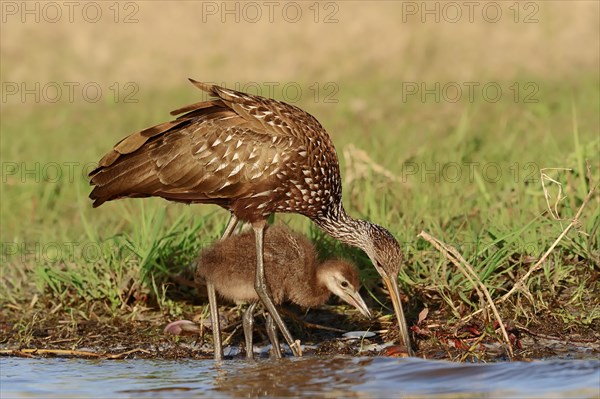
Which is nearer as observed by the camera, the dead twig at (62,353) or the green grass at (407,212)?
the dead twig at (62,353)

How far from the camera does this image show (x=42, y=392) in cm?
601

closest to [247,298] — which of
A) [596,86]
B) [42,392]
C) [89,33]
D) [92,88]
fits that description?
[42,392]

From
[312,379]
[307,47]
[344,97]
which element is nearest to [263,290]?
[312,379]

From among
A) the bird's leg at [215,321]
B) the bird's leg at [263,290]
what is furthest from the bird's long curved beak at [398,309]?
the bird's leg at [215,321]

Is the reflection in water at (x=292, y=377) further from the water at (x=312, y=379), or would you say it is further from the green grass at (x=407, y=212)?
the green grass at (x=407, y=212)

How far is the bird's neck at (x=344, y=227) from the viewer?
23.2ft

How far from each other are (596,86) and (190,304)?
643cm

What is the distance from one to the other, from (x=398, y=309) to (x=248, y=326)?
2.94 ft

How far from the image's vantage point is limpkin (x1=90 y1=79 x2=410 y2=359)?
6.99 m

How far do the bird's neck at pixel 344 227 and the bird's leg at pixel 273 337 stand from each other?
663 mm

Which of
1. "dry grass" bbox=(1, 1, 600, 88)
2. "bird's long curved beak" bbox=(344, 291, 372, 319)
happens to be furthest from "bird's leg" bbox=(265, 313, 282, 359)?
"dry grass" bbox=(1, 1, 600, 88)

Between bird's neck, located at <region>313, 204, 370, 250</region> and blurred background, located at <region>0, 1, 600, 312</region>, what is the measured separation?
1.52ft

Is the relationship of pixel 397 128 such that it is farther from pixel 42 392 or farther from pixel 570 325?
pixel 42 392

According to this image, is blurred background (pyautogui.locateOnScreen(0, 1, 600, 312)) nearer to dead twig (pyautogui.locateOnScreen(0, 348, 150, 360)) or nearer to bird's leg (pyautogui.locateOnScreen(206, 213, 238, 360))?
bird's leg (pyautogui.locateOnScreen(206, 213, 238, 360))
